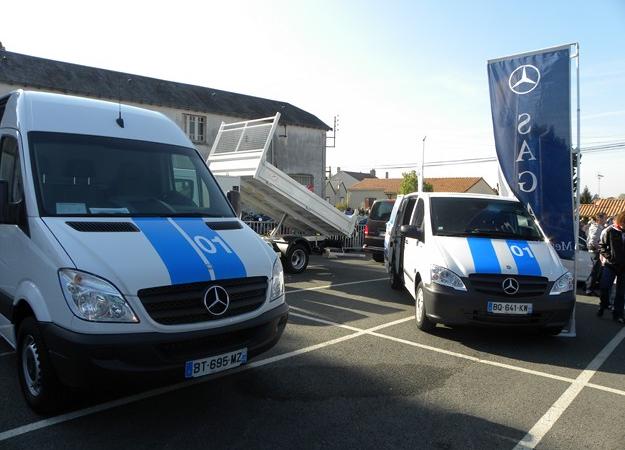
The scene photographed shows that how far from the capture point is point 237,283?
3.76 m

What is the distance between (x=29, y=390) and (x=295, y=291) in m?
5.85

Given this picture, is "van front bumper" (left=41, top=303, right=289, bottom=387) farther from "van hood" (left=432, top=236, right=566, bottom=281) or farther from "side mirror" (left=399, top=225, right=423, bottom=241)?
"side mirror" (left=399, top=225, right=423, bottom=241)

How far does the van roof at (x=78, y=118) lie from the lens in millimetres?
4270

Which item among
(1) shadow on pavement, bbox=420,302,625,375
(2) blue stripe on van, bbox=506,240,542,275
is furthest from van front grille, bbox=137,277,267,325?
(2) blue stripe on van, bbox=506,240,542,275

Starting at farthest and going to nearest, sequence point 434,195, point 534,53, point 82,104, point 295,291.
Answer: point 295,291 < point 434,195 < point 534,53 < point 82,104

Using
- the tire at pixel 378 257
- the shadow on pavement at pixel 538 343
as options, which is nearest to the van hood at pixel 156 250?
the shadow on pavement at pixel 538 343

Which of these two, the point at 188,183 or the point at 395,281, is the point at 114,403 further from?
the point at 395,281

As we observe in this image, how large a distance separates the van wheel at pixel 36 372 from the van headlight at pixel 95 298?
1.48 feet

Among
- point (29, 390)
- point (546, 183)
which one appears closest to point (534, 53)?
point (546, 183)

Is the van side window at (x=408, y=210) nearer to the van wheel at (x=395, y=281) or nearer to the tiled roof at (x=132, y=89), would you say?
the van wheel at (x=395, y=281)

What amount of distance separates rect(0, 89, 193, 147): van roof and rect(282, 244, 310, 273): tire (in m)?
6.51

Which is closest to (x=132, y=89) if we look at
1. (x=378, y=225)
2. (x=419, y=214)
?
(x=378, y=225)

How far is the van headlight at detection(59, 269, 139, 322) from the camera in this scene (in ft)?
10.6

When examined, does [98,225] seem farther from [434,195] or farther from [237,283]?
[434,195]
